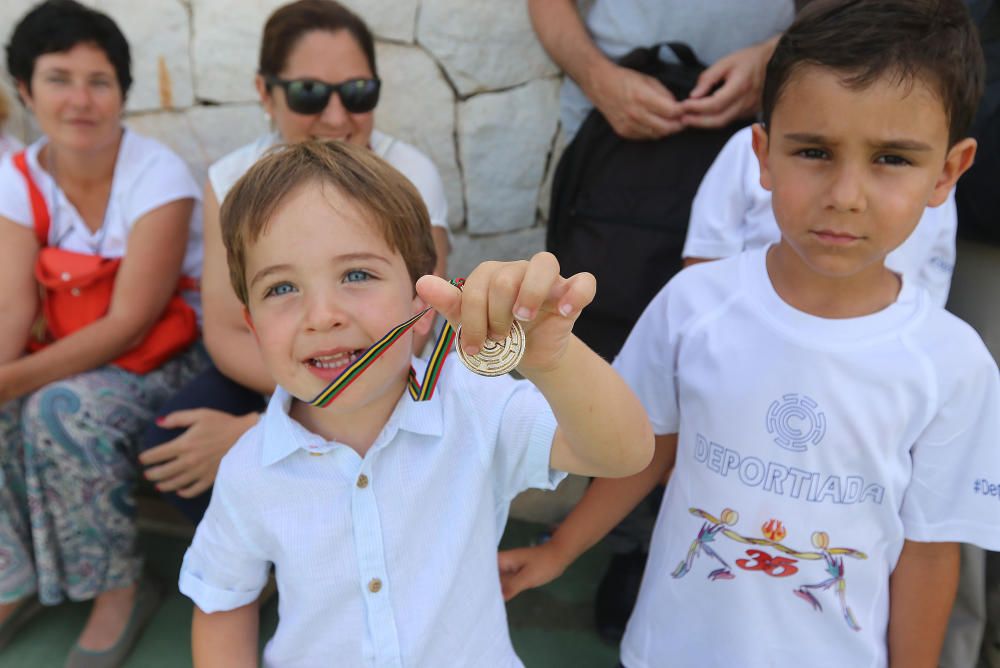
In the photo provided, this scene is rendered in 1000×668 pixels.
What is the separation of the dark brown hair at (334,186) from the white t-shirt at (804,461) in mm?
582

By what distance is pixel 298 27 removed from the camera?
7.57ft

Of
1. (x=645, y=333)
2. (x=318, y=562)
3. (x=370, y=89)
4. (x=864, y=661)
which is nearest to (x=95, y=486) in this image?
(x=318, y=562)

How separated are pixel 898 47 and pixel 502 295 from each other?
3.01 feet

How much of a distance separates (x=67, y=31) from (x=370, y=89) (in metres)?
1.01

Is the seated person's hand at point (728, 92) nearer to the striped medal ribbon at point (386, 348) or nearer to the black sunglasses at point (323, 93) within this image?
the black sunglasses at point (323, 93)

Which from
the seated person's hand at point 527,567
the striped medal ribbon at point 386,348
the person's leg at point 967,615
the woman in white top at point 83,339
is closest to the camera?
the striped medal ribbon at point 386,348

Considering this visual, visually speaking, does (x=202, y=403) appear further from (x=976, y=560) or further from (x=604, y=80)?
(x=976, y=560)

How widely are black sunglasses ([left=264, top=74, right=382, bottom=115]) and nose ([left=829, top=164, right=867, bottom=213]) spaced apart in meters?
1.40

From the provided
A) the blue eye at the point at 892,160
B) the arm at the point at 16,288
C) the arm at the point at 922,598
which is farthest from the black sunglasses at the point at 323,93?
the arm at the point at 922,598

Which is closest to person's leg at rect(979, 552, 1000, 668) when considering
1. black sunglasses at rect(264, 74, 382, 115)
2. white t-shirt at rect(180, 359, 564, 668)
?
white t-shirt at rect(180, 359, 564, 668)

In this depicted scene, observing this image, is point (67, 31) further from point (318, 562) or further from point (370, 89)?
point (318, 562)

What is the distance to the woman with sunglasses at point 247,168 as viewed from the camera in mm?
2162

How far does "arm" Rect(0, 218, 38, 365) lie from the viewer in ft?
7.83

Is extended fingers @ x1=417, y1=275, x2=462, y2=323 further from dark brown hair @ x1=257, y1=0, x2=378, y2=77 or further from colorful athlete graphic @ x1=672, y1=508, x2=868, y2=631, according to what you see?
dark brown hair @ x1=257, y1=0, x2=378, y2=77
